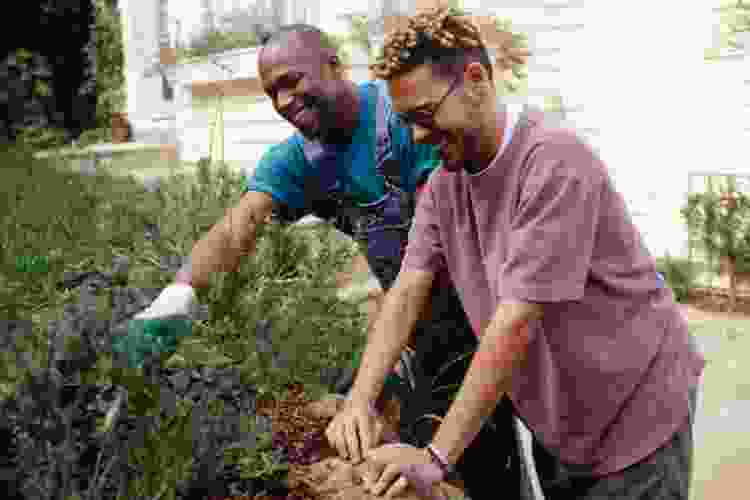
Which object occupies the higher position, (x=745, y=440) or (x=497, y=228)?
(x=497, y=228)

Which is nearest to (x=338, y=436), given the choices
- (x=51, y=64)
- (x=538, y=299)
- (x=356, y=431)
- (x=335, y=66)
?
(x=356, y=431)

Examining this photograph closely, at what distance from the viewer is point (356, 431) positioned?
71.2 inches

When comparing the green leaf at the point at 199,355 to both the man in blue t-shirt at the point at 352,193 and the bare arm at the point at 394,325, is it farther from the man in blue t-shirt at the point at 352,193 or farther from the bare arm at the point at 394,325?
the bare arm at the point at 394,325

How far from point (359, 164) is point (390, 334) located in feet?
Result: 2.38

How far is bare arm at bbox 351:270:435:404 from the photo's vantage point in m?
1.93

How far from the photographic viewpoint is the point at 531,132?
175 cm

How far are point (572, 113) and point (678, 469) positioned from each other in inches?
253

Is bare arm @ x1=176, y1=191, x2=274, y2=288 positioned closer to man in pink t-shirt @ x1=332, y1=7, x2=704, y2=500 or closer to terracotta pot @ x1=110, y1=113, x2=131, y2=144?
man in pink t-shirt @ x1=332, y1=7, x2=704, y2=500

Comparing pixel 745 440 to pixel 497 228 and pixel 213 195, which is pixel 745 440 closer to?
pixel 213 195

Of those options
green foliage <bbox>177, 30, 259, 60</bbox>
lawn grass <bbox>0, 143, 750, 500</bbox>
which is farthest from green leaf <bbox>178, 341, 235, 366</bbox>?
green foliage <bbox>177, 30, 259, 60</bbox>

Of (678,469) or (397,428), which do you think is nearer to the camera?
(678,469)

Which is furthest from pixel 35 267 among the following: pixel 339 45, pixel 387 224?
pixel 339 45

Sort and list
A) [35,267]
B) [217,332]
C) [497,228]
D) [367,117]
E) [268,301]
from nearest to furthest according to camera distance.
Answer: [497,228] < [367,117] < [217,332] < [268,301] < [35,267]

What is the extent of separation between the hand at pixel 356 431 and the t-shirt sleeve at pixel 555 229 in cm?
38
